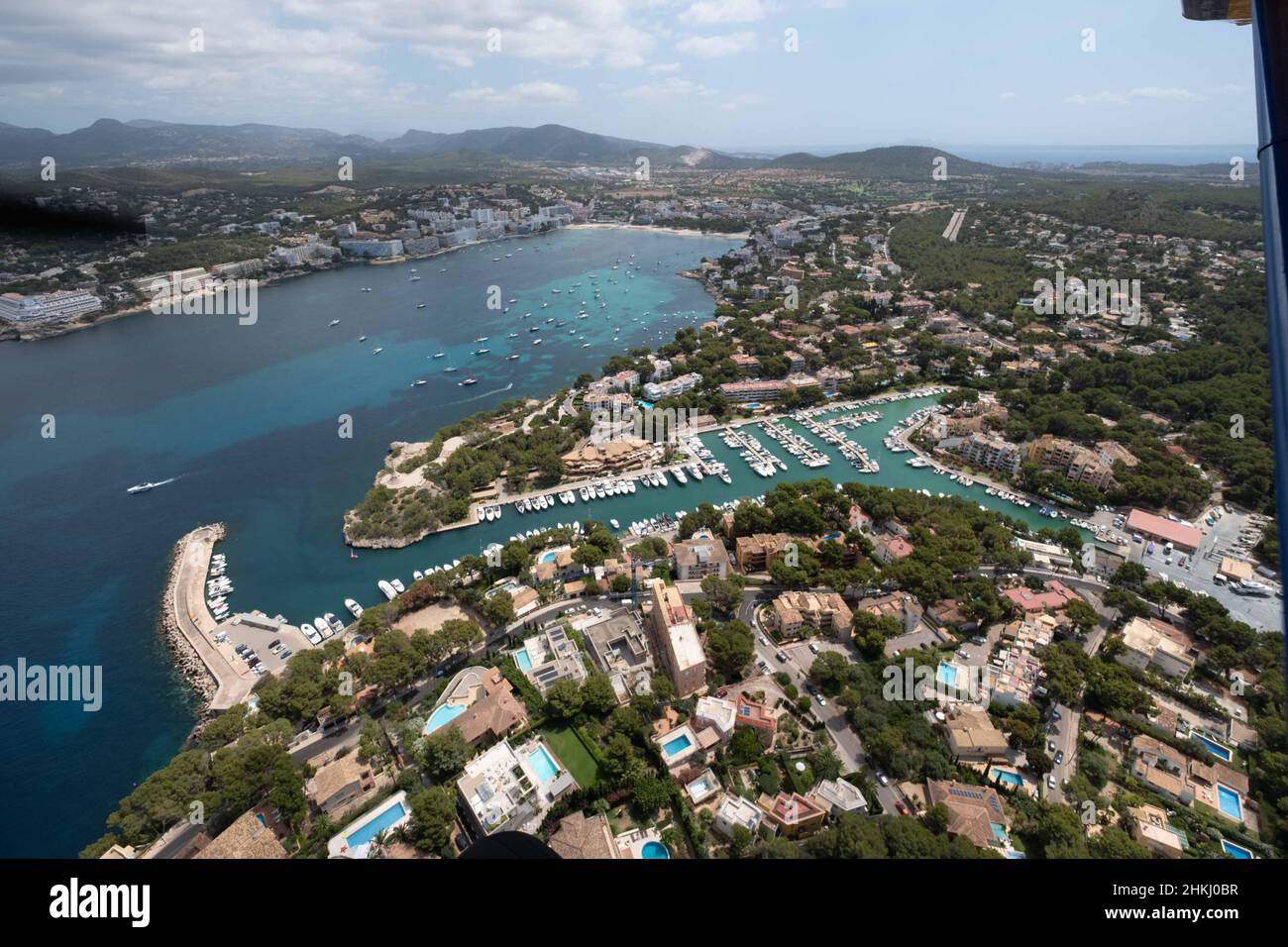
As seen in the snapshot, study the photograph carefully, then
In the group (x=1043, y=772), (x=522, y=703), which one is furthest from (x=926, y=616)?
(x=522, y=703)

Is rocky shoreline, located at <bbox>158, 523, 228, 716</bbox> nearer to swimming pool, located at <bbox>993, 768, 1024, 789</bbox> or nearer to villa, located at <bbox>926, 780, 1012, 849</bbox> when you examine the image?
villa, located at <bbox>926, 780, 1012, 849</bbox>

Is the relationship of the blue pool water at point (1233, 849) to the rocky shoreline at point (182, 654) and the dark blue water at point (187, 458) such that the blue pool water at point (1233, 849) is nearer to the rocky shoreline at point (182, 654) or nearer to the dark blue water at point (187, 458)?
the dark blue water at point (187, 458)

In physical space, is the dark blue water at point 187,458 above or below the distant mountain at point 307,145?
below

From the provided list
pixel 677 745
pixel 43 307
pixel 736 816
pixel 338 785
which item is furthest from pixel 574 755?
pixel 43 307

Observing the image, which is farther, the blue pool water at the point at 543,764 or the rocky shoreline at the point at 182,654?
the rocky shoreline at the point at 182,654

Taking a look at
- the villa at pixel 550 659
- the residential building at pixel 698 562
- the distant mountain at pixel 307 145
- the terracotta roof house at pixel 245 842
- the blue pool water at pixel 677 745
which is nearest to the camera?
the terracotta roof house at pixel 245 842

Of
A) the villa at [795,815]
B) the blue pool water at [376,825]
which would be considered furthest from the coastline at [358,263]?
the villa at [795,815]

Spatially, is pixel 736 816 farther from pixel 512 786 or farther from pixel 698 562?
A: pixel 698 562

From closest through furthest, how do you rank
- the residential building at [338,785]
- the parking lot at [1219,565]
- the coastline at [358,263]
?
the residential building at [338,785], the parking lot at [1219,565], the coastline at [358,263]
